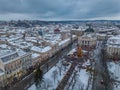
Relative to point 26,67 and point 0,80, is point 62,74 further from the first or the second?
point 0,80

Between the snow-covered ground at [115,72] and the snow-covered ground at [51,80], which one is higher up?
the snow-covered ground at [51,80]

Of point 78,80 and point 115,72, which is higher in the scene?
point 78,80

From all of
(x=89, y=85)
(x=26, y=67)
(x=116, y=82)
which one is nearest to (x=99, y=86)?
(x=89, y=85)

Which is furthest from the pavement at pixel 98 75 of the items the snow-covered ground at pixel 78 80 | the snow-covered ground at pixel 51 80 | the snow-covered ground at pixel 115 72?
the snow-covered ground at pixel 51 80

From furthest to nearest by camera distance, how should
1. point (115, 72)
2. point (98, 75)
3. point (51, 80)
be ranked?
point (115, 72) < point (98, 75) < point (51, 80)

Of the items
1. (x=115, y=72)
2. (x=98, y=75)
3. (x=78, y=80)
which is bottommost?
(x=115, y=72)

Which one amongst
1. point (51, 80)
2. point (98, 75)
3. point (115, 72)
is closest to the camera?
point (51, 80)

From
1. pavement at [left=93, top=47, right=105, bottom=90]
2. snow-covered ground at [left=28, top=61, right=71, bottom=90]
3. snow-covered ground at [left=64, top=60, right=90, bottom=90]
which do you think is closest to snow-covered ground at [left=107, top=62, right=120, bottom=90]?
pavement at [left=93, top=47, right=105, bottom=90]

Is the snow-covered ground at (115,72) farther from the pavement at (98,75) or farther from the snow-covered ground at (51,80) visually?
the snow-covered ground at (51,80)

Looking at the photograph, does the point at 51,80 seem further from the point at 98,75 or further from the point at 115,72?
the point at 115,72

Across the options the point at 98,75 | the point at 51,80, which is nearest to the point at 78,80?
the point at 51,80

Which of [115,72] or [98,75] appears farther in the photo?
[115,72]

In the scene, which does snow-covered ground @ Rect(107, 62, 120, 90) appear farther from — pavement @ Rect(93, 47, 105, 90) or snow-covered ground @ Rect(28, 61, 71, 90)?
snow-covered ground @ Rect(28, 61, 71, 90)
